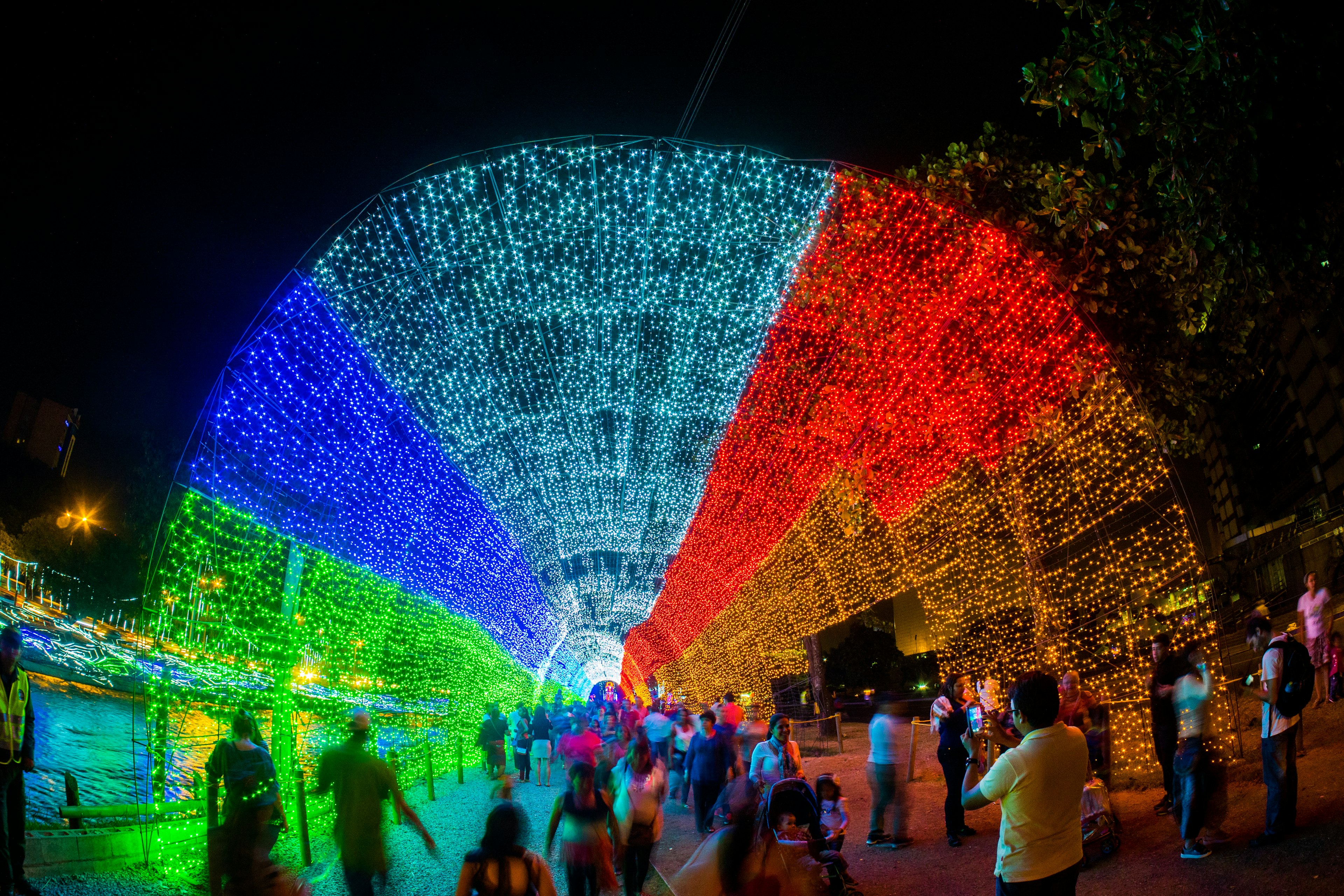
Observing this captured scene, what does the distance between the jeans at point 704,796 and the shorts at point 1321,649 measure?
6673 millimetres

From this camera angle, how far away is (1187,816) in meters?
5.64

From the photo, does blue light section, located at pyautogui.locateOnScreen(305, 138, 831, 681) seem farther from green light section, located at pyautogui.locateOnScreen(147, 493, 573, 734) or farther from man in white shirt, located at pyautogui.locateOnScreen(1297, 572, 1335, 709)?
man in white shirt, located at pyautogui.locateOnScreen(1297, 572, 1335, 709)

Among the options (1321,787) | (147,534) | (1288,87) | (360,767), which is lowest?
(1321,787)

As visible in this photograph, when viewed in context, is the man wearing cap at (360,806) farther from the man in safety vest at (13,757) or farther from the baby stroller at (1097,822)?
the baby stroller at (1097,822)

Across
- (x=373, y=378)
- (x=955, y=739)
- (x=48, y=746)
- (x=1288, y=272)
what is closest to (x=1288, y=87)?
(x=1288, y=272)

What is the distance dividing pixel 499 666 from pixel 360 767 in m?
22.1

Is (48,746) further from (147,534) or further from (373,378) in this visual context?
(147,534)

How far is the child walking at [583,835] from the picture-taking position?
5340 mm

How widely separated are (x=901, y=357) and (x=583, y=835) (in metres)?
6.78

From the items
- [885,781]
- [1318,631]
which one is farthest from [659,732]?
[1318,631]

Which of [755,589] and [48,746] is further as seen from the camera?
[755,589]

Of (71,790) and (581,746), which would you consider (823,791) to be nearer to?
(581,746)

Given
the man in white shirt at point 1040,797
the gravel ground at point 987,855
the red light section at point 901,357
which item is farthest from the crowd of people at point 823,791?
the red light section at point 901,357

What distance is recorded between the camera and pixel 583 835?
5.36m
